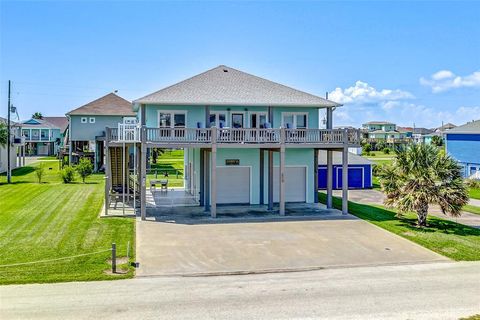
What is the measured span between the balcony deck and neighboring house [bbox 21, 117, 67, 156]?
53.9m

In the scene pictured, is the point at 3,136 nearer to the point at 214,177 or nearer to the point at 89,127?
the point at 89,127

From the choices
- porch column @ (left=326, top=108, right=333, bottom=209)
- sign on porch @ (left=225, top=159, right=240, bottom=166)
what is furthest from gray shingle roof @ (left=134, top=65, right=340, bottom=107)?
sign on porch @ (left=225, top=159, right=240, bottom=166)

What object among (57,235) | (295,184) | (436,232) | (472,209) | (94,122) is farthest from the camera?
(94,122)

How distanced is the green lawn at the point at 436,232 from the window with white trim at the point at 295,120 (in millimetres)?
5209

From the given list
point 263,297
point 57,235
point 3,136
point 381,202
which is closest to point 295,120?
point 381,202

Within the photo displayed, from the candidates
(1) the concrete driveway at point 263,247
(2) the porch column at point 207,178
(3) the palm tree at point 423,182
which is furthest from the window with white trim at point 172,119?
(3) the palm tree at point 423,182

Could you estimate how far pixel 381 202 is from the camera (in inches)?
1052

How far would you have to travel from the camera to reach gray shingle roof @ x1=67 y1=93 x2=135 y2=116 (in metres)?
43.9

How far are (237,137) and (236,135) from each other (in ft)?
0.41

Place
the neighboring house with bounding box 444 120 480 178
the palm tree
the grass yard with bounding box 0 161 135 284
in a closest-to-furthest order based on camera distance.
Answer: the grass yard with bounding box 0 161 135 284 < the palm tree < the neighboring house with bounding box 444 120 480 178

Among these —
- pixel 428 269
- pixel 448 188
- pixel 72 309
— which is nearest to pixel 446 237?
pixel 448 188

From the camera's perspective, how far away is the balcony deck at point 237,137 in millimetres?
20375

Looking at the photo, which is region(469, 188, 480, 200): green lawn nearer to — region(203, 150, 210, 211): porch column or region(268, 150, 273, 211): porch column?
region(268, 150, 273, 211): porch column

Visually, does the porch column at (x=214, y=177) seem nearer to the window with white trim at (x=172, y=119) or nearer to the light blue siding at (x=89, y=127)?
the window with white trim at (x=172, y=119)
